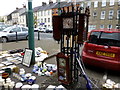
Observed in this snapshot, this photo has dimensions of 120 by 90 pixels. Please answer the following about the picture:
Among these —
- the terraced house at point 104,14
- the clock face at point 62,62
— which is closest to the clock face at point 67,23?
the clock face at point 62,62

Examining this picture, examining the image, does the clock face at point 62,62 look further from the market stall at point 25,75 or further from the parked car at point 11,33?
the parked car at point 11,33

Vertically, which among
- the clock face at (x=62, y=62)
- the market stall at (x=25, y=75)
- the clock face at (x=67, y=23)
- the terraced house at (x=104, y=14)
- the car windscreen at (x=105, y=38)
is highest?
the terraced house at (x=104, y=14)

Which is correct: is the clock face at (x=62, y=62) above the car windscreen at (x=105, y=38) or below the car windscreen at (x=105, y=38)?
below

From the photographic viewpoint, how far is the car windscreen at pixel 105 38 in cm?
285

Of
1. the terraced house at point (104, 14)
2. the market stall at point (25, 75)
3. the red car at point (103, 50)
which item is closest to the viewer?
the market stall at point (25, 75)

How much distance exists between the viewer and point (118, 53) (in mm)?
2684

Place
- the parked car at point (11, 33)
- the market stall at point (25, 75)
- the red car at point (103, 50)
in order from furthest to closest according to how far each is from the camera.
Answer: the parked car at point (11, 33), the red car at point (103, 50), the market stall at point (25, 75)

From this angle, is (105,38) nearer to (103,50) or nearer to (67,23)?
(103,50)

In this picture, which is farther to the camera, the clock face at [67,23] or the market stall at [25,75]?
the market stall at [25,75]

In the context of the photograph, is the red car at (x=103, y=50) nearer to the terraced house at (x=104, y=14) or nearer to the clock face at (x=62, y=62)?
the clock face at (x=62, y=62)

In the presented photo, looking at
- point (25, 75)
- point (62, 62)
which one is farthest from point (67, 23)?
point (25, 75)

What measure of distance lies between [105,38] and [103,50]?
370mm

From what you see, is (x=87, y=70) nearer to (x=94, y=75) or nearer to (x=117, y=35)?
(x=94, y=75)

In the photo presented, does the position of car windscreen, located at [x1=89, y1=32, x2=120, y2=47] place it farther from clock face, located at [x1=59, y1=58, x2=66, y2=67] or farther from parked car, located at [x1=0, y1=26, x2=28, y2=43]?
parked car, located at [x1=0, y1=26, x2=28, y2=43]
